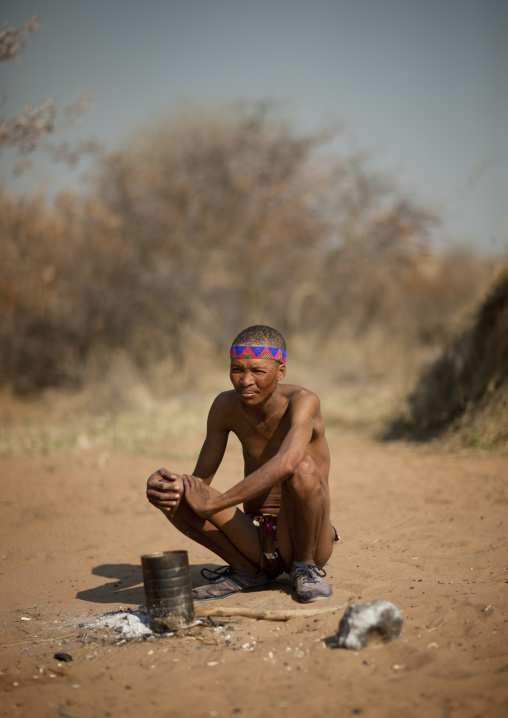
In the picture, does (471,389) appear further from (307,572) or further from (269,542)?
(307,572)

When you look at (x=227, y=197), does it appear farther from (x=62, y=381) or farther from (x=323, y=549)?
(x=323, y=549)

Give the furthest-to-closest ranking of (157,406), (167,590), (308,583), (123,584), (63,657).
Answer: (157,406), (123,584), (308,583), (167,590), (63,657)

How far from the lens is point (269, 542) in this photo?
3662 mm

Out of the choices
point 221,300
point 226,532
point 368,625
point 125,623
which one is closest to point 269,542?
point 226,532

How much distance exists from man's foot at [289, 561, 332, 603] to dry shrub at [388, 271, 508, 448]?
174 inches

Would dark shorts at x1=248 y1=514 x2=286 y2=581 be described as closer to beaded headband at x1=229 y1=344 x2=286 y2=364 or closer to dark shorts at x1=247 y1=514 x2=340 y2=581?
dark shorts at x1=247 y1=514 x2=340 y2=581

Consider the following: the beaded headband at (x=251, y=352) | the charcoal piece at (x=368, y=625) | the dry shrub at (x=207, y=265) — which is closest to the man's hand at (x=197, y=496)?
the beaded headband at (x=251, y=352)

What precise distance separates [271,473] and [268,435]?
524mm

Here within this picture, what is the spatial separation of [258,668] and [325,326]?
16632mm

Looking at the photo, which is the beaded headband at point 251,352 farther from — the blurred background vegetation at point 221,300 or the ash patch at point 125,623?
the blurred background vegetation at point 221,300

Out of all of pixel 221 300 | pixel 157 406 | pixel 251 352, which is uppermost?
pixel 221 300

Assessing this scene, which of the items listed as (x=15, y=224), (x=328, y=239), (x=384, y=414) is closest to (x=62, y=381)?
(x=15, y=224)

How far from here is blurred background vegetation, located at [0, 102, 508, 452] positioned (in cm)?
892

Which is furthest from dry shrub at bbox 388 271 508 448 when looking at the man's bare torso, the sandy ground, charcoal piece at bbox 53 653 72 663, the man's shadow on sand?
charcoal piece at bbox 53 653 72 663
